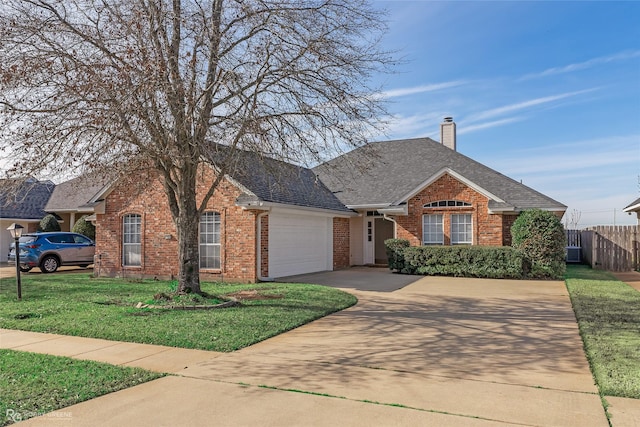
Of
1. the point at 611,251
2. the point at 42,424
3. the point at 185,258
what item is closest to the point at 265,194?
the point at 185,258

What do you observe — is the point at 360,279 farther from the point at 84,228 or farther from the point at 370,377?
the point at 84,228

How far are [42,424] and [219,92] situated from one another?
7.64 m

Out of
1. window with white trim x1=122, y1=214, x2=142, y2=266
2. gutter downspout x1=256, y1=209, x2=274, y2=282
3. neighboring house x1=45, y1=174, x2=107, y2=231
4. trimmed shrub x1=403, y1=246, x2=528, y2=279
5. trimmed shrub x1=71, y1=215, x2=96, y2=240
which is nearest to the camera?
gutter downspout x1=256, y1=209, x2=274, y2=282

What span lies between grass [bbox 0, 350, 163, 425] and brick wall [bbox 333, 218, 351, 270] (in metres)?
14.6

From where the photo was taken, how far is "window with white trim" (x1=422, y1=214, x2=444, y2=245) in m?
19.5

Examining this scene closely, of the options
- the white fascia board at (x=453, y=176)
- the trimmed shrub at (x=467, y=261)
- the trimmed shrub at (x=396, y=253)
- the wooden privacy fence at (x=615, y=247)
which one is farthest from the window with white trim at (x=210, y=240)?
the wooden privacy fence at (x=615, y=247)

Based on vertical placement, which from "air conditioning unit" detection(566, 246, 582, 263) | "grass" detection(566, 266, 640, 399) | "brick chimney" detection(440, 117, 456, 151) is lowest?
"grass" detection(566, 266, 640, 399)

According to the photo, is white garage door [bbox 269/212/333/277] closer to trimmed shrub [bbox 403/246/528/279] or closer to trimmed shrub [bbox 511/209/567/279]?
trimmed shrub [bbox 403/246/528/279]

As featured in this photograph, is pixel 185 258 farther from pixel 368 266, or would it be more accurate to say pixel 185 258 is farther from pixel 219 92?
pixel 368 266

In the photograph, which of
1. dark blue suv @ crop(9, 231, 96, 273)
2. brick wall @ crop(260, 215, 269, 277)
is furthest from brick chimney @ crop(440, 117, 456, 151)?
dark blue suv @ crop(9, 231, 96, 273)

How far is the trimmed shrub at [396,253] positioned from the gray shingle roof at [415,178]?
1857mm

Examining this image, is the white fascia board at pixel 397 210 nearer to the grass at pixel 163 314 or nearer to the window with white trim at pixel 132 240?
the grass at pixel 163 314

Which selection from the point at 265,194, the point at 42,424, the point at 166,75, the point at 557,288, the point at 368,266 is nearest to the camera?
the point at 42,424

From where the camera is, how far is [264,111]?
9.98m
